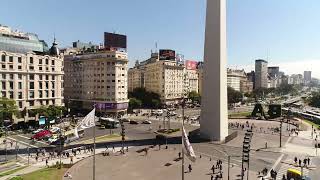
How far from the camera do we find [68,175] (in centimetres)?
4081

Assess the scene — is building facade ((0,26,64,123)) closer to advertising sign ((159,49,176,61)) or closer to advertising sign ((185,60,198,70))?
advertising sign ((159,49,176,61))

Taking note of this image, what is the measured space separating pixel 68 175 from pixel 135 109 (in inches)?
3504

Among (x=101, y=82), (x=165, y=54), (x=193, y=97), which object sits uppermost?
(x=165, y=54)

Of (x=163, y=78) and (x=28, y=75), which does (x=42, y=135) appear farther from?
(x=163, y=78)

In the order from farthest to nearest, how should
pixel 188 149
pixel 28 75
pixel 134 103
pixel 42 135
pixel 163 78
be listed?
pixel 163 78 → pixel 134 103 → pixel 28 75 → pixel 42 135 → pixel 188 149

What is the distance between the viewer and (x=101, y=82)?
360 feet

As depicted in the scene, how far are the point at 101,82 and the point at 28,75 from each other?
94.9 ft

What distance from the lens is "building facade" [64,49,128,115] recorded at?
→ 10725 centimetres

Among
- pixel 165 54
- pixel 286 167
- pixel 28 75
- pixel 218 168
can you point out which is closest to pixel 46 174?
pixel 218 168

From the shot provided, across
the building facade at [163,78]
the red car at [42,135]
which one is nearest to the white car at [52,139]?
the red car at [42,135]

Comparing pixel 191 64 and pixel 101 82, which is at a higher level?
pixel 191 64

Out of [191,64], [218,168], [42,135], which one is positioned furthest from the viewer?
[191,64]

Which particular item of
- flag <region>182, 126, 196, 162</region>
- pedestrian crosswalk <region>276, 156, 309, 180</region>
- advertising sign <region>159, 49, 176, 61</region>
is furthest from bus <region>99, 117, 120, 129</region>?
advertising sign <region>159, 49, 176, 61</region>

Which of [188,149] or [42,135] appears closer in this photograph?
[188,149]
